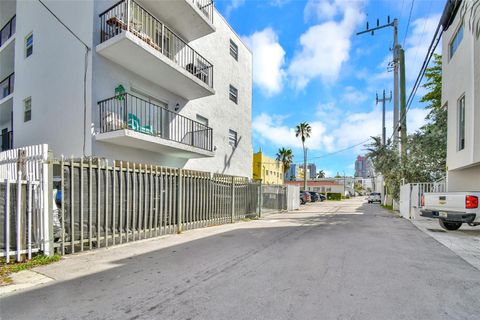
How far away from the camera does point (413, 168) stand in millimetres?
19516

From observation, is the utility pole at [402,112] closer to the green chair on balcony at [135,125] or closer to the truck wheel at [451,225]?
the truck wheel at [451,225]

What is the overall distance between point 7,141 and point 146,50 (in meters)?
10.8

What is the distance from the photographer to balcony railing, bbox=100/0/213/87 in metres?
10.3

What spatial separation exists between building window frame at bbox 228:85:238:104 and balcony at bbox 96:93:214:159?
14.1 feet

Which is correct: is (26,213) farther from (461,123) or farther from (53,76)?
(461,123)

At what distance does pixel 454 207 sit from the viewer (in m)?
9.35

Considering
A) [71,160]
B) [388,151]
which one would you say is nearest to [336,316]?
[71,160]

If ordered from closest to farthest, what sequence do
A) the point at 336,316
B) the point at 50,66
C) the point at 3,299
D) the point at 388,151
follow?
the point at 336,316 < the point at 3,299 < the point at 50,66 < the point at 388,151

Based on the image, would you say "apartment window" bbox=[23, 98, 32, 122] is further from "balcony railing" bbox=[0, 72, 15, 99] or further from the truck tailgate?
the truck tailgate

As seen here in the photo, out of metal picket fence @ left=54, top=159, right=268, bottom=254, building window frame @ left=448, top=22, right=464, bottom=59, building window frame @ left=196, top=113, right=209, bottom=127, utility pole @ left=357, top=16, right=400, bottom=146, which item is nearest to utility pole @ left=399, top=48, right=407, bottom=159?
utility pole @ left=357, top=16, right=400, bottom=146

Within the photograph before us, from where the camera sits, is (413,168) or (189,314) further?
(413,168)

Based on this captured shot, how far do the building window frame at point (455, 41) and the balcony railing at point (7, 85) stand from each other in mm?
21731

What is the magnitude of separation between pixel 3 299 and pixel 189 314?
2.73 m

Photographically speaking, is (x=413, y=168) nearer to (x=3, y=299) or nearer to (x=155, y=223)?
(x=155, y=223)
